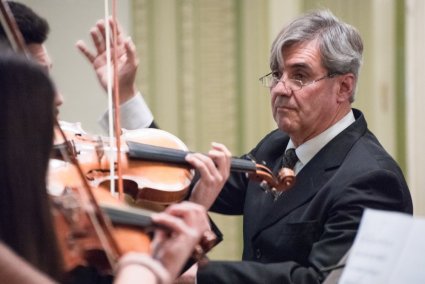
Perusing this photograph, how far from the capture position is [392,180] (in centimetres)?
145

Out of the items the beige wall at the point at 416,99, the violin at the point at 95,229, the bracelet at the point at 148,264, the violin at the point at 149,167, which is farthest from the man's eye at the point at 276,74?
the beige wall at the point at 416,99

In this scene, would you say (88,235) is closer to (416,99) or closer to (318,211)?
(318,211)

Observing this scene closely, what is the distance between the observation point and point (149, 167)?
145 centimetres

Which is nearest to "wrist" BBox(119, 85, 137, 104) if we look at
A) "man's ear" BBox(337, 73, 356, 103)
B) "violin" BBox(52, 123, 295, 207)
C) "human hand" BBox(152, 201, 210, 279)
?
"violin" BBox(52, 123, 295, 207)

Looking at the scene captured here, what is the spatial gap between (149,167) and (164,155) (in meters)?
0.04

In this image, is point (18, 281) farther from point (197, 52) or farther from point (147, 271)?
point (197, 52)

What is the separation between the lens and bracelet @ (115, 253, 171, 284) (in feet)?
2.89

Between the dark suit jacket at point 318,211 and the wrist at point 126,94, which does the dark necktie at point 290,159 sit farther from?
the wrist at point 126,94

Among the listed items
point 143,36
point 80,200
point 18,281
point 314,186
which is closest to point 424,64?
point 143,36

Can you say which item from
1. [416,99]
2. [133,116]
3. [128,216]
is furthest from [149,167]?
[416,99]

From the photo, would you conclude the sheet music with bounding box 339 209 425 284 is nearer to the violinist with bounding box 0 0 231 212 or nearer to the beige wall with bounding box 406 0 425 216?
the violinist with bounding box 0 0 231 212

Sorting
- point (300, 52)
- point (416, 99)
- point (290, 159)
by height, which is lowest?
point (416, 99)

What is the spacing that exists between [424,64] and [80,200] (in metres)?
1.76

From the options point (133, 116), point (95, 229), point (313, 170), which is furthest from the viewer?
point (133, 116)
